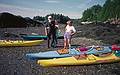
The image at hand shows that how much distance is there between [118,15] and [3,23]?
68.1 meters

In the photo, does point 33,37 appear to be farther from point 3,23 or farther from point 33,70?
point 3,23

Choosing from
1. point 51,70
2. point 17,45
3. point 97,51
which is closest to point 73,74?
point 51,70

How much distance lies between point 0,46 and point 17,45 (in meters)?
1.39

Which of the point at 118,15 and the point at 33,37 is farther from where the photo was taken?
the point at 118,15

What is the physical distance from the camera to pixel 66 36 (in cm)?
1873

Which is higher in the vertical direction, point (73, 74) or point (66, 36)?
point (66, 36)

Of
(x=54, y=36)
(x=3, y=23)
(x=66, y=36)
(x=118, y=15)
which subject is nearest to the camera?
(x=66, y=36)

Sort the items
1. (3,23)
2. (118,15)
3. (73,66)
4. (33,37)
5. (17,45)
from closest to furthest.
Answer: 1. (73,66)
2. (17,45)
3. (33,37)
4. (3,23)
5. (118,15)

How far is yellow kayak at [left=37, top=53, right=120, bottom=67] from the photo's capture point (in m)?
14.4

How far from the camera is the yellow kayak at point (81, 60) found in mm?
14359

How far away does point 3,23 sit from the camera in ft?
190

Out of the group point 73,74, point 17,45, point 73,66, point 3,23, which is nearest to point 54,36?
point 17,45

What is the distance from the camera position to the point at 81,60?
14.8 meters

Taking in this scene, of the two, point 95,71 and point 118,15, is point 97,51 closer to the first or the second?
point 95,71
